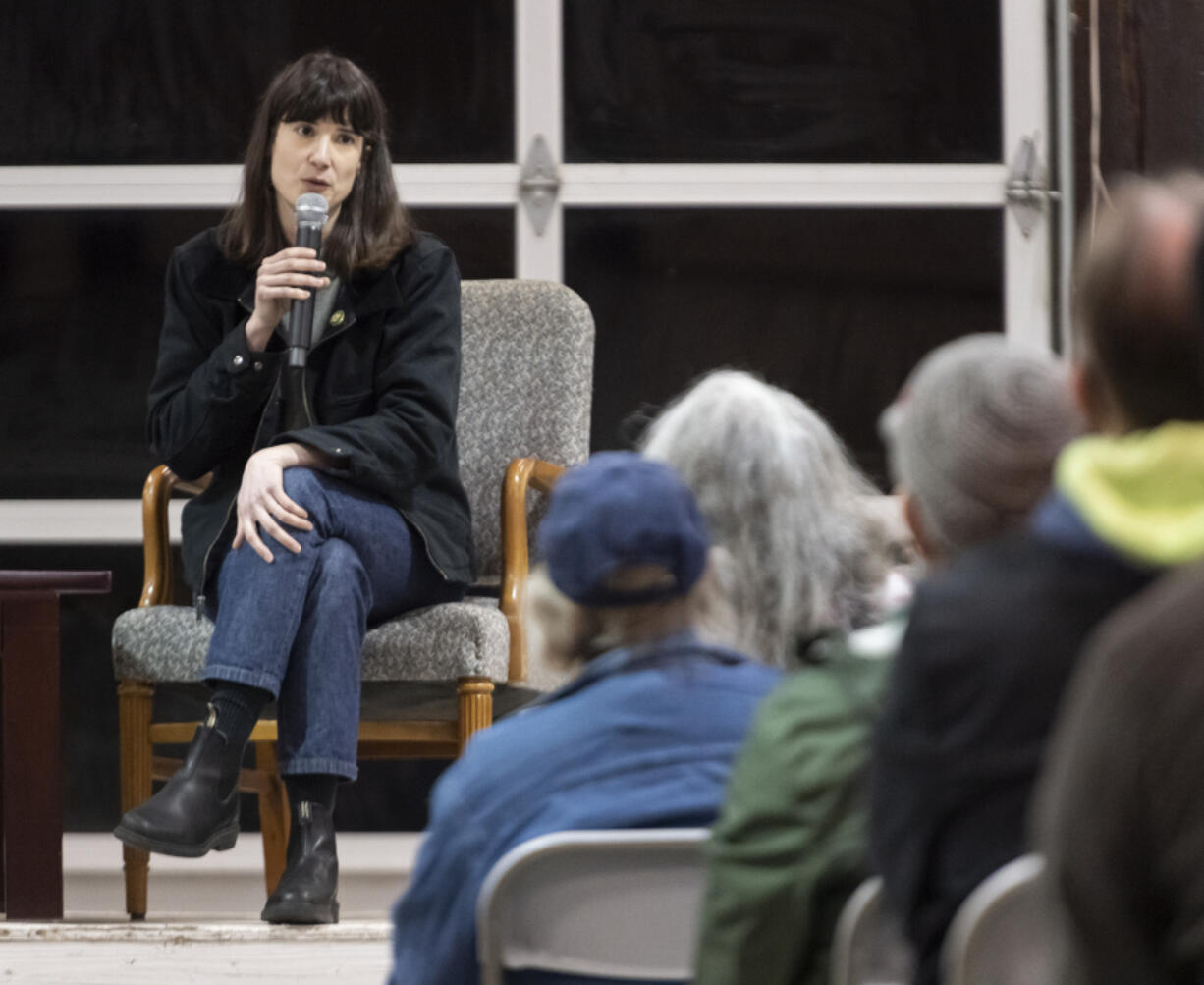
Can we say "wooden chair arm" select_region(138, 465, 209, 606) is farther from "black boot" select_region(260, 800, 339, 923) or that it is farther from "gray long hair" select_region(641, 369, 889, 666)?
"gray long hair" select_region(641, 369, 889, 666)

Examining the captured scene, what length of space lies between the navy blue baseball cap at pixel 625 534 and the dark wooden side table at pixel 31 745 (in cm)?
148

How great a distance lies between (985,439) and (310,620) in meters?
1.42

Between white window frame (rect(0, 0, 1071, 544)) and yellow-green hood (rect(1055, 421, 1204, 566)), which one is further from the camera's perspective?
white window frame (rect(0, 0, 1071, 544))

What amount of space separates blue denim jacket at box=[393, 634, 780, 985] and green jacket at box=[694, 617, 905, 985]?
0.43ft

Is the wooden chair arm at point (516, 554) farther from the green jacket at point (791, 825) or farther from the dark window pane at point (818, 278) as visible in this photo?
the green jacket at point (791, 825)

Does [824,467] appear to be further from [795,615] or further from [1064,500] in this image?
[1064,500]

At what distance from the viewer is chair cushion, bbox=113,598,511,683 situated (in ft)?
8.12

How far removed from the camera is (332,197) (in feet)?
8.64

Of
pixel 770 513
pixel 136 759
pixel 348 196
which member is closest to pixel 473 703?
pixel 136 759

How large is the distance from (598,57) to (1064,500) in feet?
10.3

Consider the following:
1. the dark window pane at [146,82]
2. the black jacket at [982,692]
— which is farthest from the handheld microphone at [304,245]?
the black jacket at [982,692]

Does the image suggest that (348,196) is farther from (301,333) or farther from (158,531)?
(158,531)

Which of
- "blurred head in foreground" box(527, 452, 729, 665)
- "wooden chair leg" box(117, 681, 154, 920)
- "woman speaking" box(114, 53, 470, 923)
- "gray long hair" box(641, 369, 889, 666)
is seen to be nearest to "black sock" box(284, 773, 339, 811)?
"woman speaking" box(114, 53, 470, 923)

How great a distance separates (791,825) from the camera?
103cm
